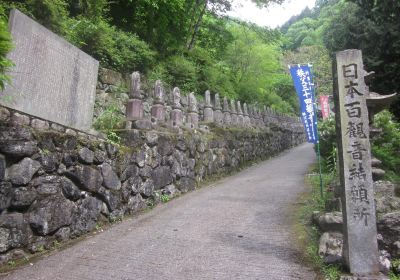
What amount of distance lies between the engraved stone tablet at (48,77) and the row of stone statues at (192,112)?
42.3 inches

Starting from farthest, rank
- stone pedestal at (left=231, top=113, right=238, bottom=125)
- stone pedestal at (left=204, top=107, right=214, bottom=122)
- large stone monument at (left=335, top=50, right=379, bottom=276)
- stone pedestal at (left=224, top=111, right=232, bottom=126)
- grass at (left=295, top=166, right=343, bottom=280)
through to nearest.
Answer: stone pedestal at (left=231, top=113, right=238, bottom=125), stone pedestal at (left=224, top=111, right=232, bottom=126), stone pedestal at (left=204, top=107, right=214, bottom=122), grass at (left=295, top=166, right=343, bottom=280), large stone monument at (left=335, top=50, right=379, bottom=276)

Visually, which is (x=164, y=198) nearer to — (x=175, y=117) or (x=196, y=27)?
(x=175, y=117)

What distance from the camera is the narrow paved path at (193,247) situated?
14.1 feet

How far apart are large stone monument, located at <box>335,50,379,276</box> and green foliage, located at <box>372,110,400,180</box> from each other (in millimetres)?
4376

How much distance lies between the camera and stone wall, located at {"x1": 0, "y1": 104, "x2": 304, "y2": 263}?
451 centimetres

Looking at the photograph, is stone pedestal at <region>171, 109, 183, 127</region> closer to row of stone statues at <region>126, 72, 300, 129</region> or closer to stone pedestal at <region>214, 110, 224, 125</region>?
row of stone statues at <region>126, 72, 300, 129</region>

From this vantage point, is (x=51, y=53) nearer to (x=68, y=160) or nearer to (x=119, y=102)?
(x=68, y=160)

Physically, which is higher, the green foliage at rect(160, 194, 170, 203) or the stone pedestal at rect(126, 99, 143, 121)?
the stone pedestal at rect(126, 99, 143, 121)

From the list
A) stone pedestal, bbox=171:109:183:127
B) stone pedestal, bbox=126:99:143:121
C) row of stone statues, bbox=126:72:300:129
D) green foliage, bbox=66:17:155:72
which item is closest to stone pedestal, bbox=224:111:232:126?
row of stone statues, bbox=126:72:300:129

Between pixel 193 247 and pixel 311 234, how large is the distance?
1892mm

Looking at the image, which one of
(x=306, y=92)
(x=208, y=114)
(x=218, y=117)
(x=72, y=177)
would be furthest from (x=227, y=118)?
(x=72, y=177)

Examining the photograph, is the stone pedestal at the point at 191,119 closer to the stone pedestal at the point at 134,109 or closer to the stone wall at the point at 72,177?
the stone wall at the point at 72,177

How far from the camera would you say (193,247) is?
515 centimetres

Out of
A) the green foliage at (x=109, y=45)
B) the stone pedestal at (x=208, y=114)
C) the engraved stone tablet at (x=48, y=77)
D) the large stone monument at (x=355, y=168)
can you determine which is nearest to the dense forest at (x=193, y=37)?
the green foliage at (x=109, y=45)
